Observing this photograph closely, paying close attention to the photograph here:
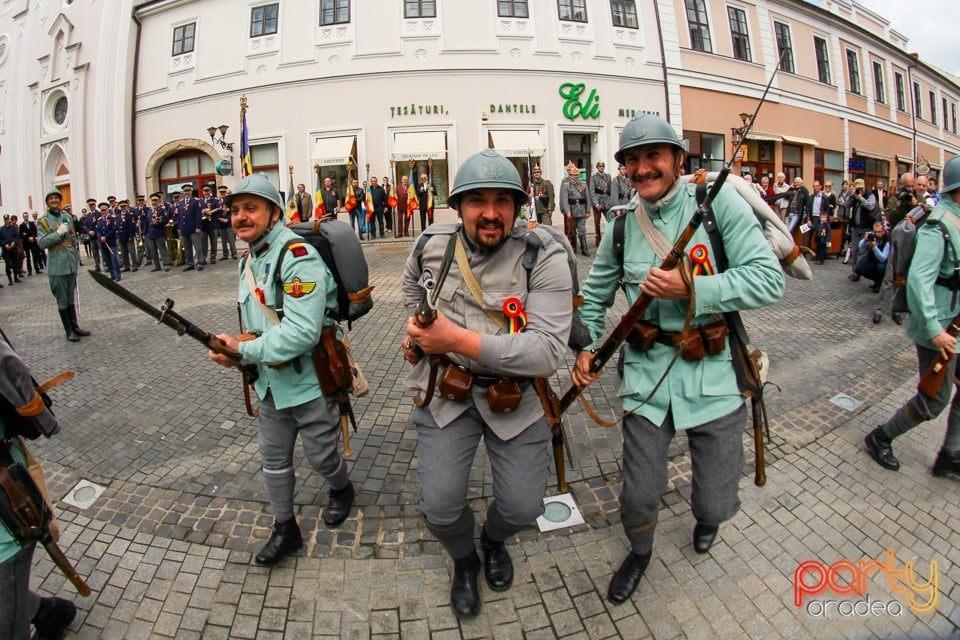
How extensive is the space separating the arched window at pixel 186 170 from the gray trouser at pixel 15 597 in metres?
21.3

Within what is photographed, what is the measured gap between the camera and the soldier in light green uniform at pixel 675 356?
2125 millimetres

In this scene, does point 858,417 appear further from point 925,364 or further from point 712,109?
point 712,109

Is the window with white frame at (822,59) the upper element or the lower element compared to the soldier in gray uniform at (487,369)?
upper

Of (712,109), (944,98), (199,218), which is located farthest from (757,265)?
(944,98)

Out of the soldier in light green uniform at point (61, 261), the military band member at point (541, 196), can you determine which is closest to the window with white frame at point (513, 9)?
the military band member at point (541, 196)

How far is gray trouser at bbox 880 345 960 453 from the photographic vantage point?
3201mm

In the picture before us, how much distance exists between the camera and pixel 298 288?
8.43 feet

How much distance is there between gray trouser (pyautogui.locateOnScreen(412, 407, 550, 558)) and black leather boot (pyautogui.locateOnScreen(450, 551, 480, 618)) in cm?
10

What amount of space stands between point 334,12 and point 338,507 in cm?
2021

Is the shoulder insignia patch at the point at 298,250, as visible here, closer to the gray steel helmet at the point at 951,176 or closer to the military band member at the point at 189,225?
the gray steel helmet at the point at 951,176

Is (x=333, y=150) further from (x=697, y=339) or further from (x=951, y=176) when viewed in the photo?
(x=697, y=339)

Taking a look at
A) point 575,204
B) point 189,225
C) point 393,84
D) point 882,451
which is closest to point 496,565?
point 882,451

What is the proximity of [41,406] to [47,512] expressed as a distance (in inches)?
17.9

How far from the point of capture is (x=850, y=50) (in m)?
26.2
